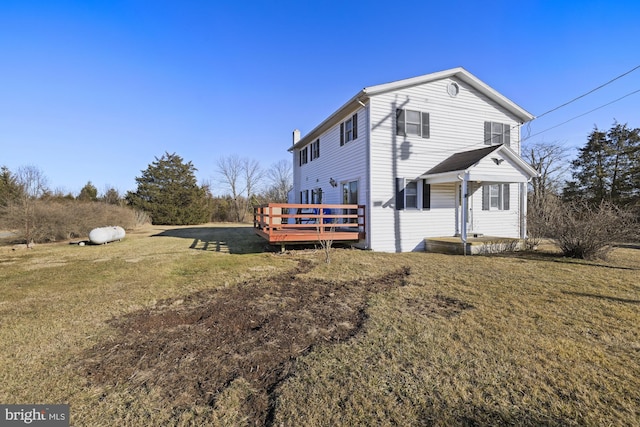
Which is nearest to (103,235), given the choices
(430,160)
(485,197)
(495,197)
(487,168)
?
(430,160)

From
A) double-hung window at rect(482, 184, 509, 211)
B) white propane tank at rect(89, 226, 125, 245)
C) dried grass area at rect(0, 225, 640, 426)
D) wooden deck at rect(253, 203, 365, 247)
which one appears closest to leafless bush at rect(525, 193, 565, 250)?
double-hung window at rect(482, 184, 509, 211)

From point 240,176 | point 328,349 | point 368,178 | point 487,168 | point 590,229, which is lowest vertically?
point 328,349

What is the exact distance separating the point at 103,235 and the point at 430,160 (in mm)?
14842

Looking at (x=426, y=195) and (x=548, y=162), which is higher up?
(x=548, y=162)

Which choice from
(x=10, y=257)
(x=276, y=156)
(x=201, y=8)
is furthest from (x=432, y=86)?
(x=276, y=156)

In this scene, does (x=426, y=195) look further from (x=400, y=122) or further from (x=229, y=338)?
(x=229, y=338)

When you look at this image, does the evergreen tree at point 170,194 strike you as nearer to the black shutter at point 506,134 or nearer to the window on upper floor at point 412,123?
the window on upper floor at point 412,123

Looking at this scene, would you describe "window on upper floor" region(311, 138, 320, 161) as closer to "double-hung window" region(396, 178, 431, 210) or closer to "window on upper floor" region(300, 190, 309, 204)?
"window on upper floor" region(300, 190, 309, 204)

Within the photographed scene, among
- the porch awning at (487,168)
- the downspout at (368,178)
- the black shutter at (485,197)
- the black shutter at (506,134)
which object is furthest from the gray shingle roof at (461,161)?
the black shutter at (506,134)

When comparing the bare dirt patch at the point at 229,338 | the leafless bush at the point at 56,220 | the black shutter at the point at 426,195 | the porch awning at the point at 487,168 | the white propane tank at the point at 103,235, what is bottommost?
the bare dirt patch at the point at 229,338

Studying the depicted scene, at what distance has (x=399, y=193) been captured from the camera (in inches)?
421

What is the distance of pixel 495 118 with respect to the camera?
12320 millimetres

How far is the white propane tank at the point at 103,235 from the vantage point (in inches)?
510

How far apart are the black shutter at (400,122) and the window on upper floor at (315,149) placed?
5474 mm
